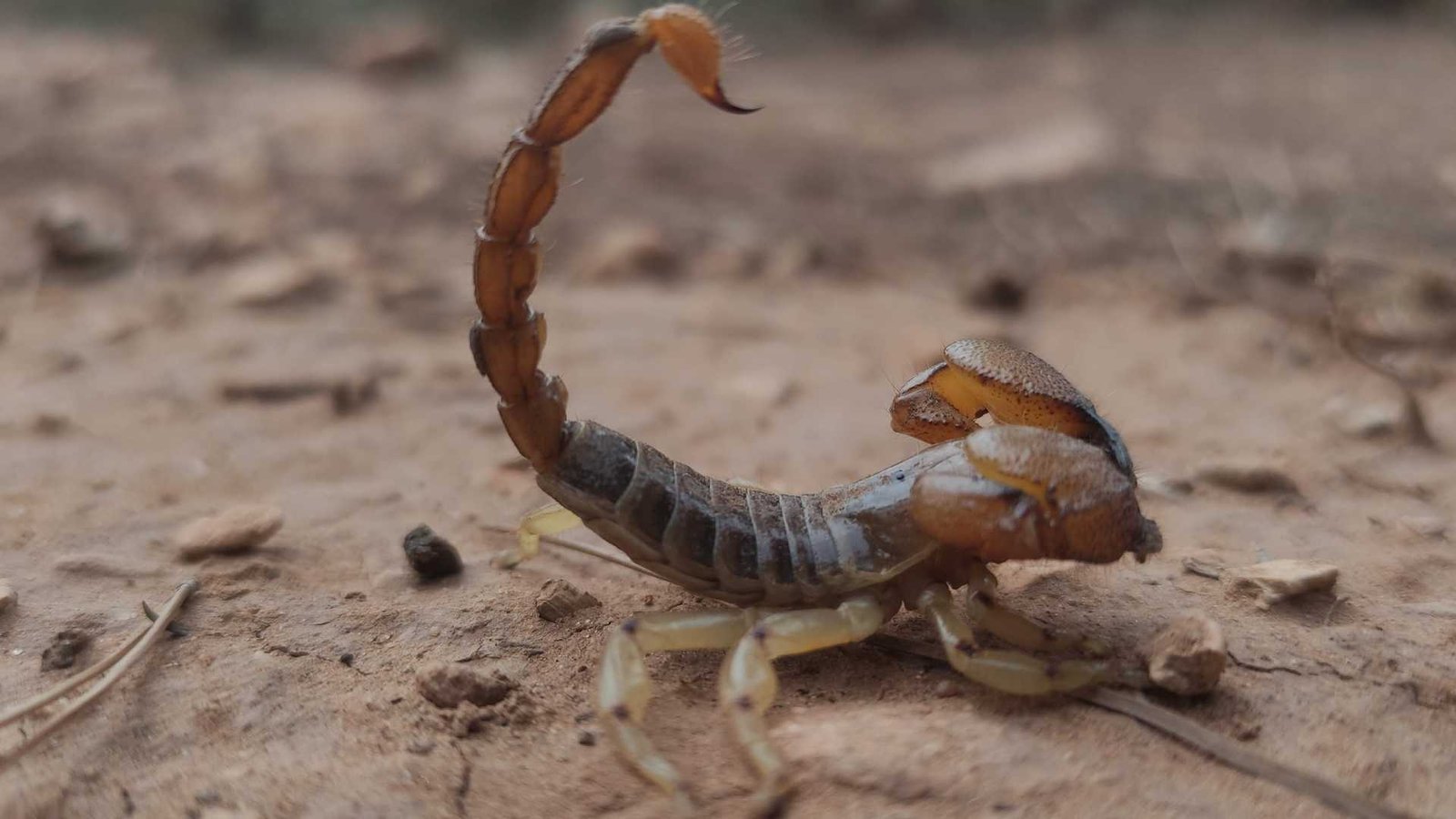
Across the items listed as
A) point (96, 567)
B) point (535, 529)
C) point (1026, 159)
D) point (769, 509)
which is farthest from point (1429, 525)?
point (1026, 159)

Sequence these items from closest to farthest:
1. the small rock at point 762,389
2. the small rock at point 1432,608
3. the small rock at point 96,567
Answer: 1. the small rock at point 1432,608
2. the small rock at point 96,567
3. the small rock at point 762,389

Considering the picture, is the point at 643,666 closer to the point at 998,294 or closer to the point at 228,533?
the point at 228,533

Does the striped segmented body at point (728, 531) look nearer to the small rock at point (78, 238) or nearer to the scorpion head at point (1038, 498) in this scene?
the scorpion head at point (1038, 498)

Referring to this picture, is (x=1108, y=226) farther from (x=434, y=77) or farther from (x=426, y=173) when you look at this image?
(x=434, y=77)

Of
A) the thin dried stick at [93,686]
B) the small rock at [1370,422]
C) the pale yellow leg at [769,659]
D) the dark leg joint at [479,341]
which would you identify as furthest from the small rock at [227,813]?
the small rock at [1370,422]

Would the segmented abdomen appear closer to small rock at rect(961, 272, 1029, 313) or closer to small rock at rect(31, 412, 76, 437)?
small rock at rect(31, 412, 76, 437)
